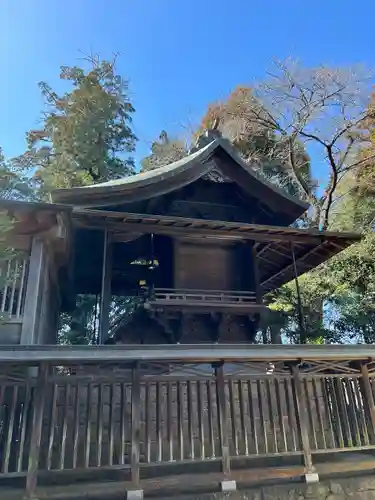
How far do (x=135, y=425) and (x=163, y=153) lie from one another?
22.7 meters

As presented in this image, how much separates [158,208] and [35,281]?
4.08 meters

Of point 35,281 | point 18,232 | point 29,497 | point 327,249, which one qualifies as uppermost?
point 327,249

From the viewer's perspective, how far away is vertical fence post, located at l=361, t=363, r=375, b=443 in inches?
256

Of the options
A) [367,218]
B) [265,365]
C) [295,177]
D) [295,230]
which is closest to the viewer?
[265,365]

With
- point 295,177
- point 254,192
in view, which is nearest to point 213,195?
point 254,192

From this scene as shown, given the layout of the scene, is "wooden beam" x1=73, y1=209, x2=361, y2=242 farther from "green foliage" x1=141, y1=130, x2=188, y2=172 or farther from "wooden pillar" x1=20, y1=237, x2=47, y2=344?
"green foliage" x1=141, y1=130, x2=188, y2=172

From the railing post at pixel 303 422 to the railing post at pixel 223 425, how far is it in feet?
3.85

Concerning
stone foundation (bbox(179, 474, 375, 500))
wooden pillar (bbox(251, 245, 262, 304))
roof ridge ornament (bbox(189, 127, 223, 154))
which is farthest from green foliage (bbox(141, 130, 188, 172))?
stone foundation (bbox(179, 474, 375, 500))

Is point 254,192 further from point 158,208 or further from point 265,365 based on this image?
point 265,365

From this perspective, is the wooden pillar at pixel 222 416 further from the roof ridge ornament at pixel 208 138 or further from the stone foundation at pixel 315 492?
the roof ridge ornament at pixel 208 138

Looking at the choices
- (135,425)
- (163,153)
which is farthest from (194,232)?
(163,153)

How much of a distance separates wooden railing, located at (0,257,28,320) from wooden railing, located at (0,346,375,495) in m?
1.07

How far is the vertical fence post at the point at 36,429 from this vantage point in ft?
16.3

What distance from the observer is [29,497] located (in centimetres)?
486
